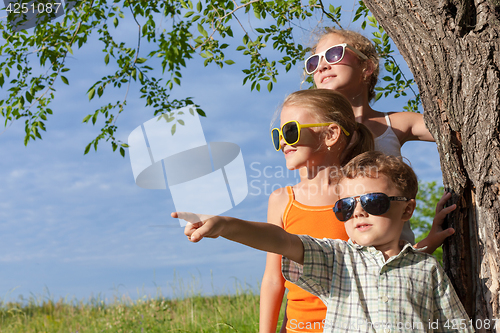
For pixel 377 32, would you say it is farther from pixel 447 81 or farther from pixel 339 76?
pixel 447 81

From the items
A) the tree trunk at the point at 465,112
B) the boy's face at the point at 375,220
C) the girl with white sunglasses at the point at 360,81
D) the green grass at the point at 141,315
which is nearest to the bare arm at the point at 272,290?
the girl with white sunglasses at the point at 360,81

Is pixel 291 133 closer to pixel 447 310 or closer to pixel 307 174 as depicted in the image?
pixel 307 174

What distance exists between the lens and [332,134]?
2.48 meters

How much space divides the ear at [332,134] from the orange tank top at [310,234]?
39 cm

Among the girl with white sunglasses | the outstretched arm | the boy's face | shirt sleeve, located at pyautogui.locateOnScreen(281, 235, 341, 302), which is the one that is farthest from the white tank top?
the outstretched arm

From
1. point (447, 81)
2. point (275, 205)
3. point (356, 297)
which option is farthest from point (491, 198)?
point (275, 205)

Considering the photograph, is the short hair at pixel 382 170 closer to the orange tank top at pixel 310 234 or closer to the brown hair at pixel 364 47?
the orange tank top at pixel 310 234

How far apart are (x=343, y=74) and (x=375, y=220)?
56.3 inches

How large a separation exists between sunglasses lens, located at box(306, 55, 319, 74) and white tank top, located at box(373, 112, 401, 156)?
749 mm

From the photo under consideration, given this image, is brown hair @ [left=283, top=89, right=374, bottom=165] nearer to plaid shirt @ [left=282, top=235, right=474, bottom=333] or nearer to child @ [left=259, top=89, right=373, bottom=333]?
child @ [left=259, top=89, right=373, bottom=333]

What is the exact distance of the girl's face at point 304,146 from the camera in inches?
95.7

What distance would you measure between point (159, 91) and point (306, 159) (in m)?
4.77

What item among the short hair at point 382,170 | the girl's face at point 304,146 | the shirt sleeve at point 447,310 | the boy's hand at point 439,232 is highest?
the girl's face at point 304,146

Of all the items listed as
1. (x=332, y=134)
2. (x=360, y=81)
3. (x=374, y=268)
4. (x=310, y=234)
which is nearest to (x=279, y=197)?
(x=310, y=234)
